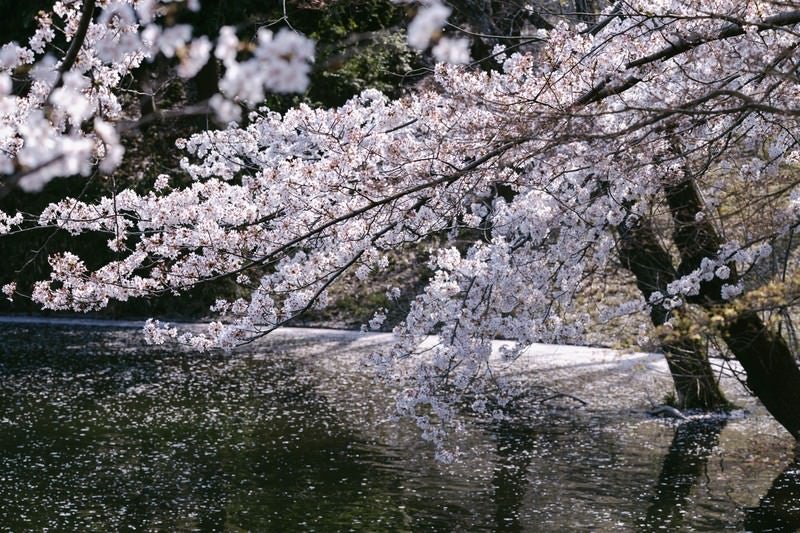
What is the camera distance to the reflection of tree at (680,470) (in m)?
6.89

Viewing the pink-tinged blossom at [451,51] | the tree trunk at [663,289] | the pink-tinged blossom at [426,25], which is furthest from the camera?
the tree trunk at [663,289]

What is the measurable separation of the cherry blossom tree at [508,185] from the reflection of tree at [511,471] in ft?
1.83

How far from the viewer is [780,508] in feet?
23.6

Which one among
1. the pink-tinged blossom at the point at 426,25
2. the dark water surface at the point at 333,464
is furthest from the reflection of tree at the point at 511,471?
the pink-tinged blossom at the point at 426,25

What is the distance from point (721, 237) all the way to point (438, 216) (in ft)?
6.14

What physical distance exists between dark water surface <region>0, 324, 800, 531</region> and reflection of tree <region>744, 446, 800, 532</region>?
21 mm

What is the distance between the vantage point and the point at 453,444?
333 inches

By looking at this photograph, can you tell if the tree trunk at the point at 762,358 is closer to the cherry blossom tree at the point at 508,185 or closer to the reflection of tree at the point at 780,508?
the cherry blossom tree at the point at 508,185

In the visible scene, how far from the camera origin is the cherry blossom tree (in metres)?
4.79

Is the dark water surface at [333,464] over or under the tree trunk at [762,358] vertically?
under

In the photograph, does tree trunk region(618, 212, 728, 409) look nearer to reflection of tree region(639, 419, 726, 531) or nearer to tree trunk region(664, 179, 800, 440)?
tree trunk region(664, 179, 800, 440)

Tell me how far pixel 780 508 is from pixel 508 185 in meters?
2.97

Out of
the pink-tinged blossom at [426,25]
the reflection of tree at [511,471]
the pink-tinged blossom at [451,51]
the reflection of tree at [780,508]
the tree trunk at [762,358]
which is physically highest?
the pink-tinged blossom at [451,51]

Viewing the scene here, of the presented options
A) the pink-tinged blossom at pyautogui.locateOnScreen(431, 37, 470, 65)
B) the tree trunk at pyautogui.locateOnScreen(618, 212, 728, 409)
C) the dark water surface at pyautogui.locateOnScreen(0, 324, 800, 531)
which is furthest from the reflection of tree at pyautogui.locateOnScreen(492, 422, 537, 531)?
the pink-tinged blossom at pyautogui.locateOnScreen(431, 37, 470, 65)
